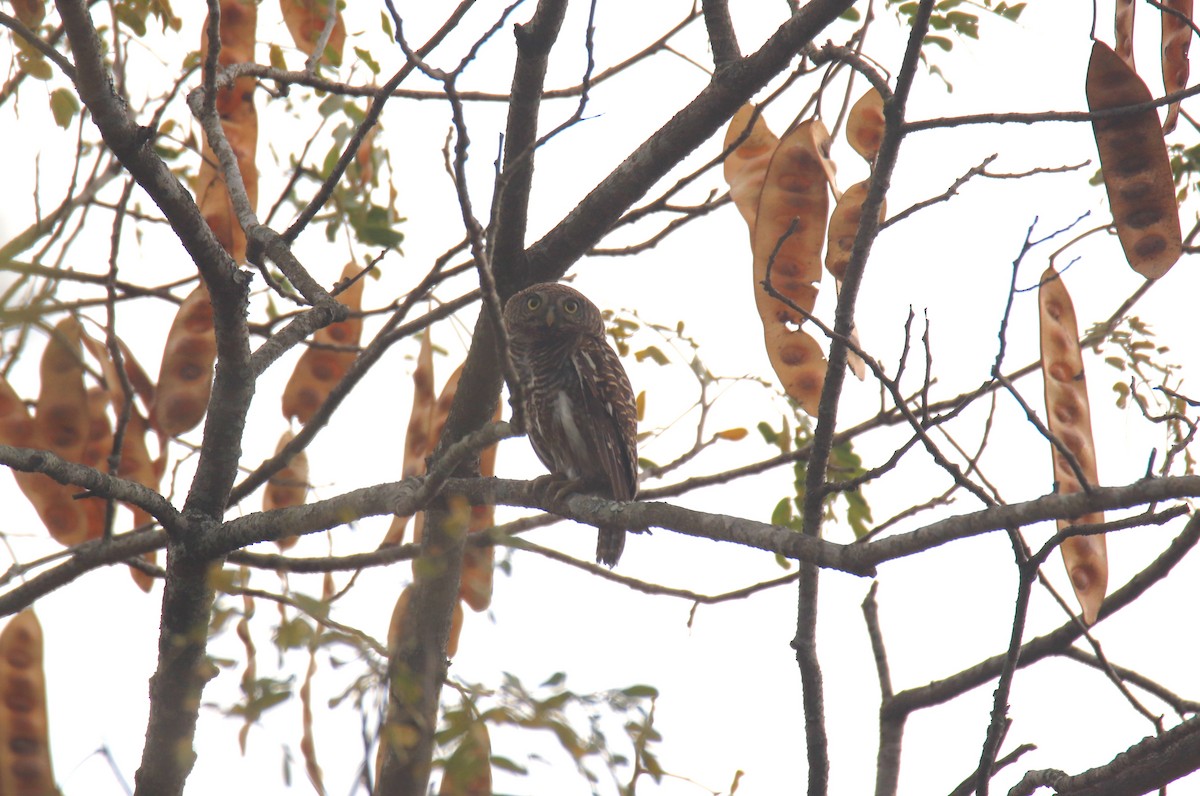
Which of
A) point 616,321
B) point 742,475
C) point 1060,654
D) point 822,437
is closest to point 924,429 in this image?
point 822,437

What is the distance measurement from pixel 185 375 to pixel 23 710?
1.19 meters

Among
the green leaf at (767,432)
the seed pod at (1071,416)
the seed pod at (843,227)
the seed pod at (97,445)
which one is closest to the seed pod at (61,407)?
the seed pod at (97,445)

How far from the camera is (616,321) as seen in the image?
5031mm

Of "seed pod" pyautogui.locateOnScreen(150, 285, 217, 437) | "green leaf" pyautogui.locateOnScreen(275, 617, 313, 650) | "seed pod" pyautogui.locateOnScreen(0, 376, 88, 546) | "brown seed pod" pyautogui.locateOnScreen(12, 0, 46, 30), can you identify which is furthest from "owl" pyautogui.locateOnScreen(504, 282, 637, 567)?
"green leaf" pyautogui.locateOnScreen(275, 617, 313, 650)

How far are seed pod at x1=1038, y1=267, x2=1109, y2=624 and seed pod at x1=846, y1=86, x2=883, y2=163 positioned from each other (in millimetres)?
836

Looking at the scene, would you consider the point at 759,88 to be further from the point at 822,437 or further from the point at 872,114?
the point at 822,437

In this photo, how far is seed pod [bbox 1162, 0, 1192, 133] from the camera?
3055 mm

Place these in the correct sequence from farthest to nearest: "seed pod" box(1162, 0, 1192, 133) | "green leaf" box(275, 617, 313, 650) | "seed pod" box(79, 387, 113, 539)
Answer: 1. "seed pod" box(79, 387, 113, 539)
2. "seed pod" box(1162, 0, 1192, 133)
3. "green leaf" box(275, 617, 313, 650)

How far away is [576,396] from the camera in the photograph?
4.70 m

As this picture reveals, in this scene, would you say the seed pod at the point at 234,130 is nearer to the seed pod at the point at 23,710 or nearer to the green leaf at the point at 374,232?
the green leaf at the point at 374,232

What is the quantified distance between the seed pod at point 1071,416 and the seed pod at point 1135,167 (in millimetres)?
255

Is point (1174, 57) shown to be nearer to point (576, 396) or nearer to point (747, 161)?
point (747, 161)

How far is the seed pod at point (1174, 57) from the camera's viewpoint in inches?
120

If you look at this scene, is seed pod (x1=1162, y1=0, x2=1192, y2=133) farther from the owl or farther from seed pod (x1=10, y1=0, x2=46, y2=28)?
seed pod (x1=10, y1=0, x2=46, y2=28)
